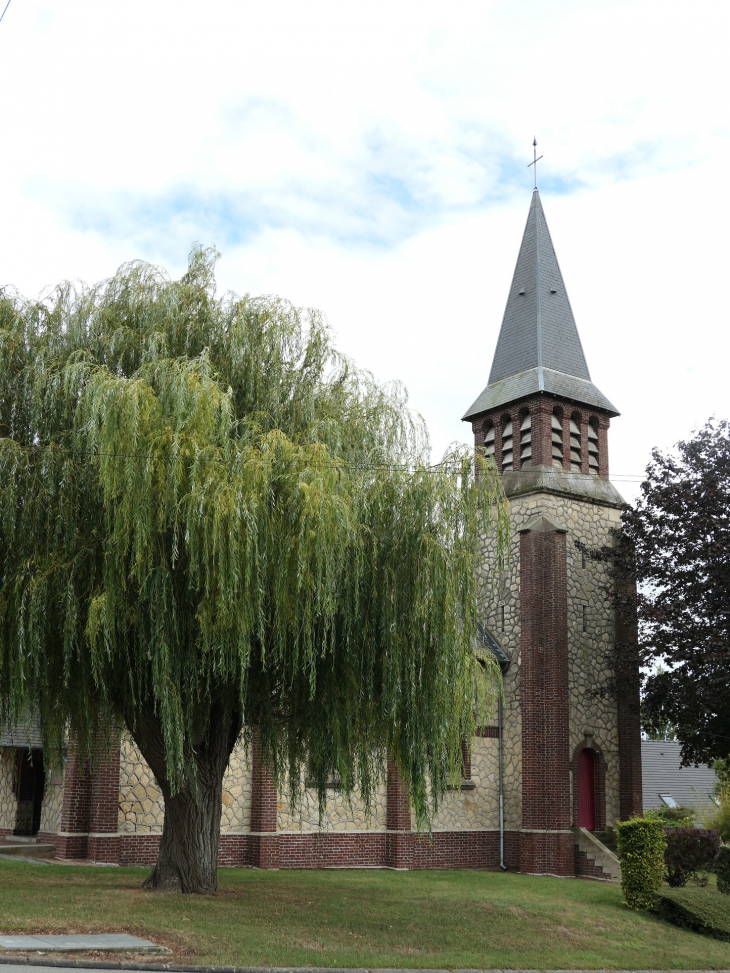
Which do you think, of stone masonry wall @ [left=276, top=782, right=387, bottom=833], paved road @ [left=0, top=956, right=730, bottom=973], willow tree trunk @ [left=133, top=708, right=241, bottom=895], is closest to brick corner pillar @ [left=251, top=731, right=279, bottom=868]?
stone masonry wall @ [left=276, top=782, right=387, bottom=833]

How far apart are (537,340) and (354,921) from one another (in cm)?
1746

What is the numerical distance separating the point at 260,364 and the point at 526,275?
16550 millimetres

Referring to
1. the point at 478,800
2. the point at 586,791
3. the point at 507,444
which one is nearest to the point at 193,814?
the point at 478,800

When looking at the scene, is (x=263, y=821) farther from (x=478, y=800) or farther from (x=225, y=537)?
(x=225, y=537)

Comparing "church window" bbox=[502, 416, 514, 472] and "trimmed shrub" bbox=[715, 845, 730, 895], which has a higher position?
"church window" bbox=[502, 416, 514, 472]

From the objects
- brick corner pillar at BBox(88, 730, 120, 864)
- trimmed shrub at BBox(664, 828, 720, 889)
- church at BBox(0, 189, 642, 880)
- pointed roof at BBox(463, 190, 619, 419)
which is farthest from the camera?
pointed roof at BBox(463, 190, 619, 419)

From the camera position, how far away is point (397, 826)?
76.5 ft

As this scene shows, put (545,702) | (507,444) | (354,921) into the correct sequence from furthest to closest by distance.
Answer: (507,444) → (545,702) → (354,921)

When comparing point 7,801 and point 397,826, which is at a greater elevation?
point 7,801

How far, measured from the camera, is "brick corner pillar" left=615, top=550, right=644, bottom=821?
24.1 metres

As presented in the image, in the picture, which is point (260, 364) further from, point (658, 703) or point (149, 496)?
point (658, 703)

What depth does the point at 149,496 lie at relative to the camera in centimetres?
1181

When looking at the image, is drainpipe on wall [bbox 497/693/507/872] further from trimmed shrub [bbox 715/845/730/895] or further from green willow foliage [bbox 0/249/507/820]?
green willow foliage [bbox 0/249/507/820]

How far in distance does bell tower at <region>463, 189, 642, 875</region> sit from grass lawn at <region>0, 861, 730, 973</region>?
15.2 feet
